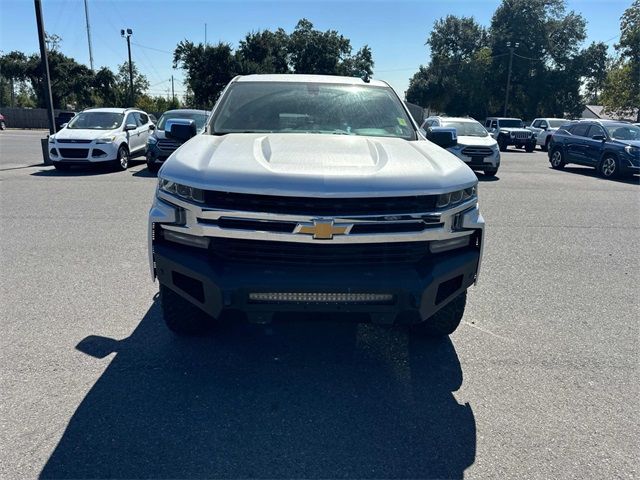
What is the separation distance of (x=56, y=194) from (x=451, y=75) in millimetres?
56760

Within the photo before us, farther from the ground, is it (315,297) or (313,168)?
(313,168)

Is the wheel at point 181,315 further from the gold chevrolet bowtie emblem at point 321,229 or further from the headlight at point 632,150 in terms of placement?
the headlight at point 632,150

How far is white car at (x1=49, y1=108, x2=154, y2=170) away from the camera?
13180 mm

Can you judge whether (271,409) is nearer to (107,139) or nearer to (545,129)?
(107,139)

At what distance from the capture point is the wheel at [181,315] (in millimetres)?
3438

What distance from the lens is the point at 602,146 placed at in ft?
51.1

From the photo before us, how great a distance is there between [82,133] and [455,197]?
12.9 m

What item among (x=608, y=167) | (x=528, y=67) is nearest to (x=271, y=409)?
(x=608, y=167)

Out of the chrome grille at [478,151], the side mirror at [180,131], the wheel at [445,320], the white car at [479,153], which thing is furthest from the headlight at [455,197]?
the chrome grille at [478,151]

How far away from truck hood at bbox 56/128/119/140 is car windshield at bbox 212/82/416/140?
10.1m

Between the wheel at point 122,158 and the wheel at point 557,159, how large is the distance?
46.9 feet

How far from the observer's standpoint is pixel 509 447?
2670 millimetres

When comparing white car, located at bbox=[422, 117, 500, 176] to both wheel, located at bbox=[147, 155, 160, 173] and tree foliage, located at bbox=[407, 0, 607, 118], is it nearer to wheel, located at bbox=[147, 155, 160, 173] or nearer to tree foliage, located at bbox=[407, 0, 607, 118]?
wheel, located at bbox=[147, 155, 160, 173]

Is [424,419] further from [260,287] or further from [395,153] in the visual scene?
Answer: [395,153]
